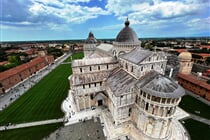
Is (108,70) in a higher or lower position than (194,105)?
higher

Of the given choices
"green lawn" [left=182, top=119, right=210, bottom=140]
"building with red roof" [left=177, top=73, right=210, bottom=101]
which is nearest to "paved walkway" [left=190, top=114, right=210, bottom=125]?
"green lawn" [left=182, top=119, right=210, bottom=140]

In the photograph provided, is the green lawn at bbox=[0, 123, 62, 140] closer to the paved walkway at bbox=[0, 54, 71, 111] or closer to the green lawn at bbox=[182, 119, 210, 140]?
the paved walkway at bbox=[0, 54, 71, 111]

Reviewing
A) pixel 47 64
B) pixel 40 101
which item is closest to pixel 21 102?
pixel 40 101

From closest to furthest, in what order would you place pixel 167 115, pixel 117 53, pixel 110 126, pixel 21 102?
pixel 167 115
pixel 110 126
pixel 117 53
pixel 21 102

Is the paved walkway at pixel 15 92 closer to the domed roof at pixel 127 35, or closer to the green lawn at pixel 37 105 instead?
the green lawn at pixel 37 105

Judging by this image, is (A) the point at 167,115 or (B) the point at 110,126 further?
(B) the point at 110,126

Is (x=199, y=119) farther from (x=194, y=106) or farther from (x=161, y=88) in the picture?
(x=161, y=88)

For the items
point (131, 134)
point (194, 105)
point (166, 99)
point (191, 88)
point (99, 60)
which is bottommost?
point (131, 134)

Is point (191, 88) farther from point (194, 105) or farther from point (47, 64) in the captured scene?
point (47, 64)
